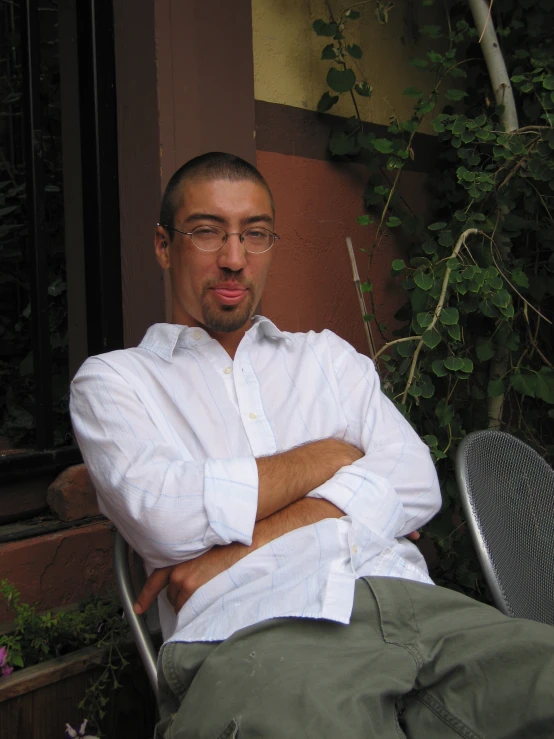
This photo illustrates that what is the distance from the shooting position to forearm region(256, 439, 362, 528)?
1.64 m

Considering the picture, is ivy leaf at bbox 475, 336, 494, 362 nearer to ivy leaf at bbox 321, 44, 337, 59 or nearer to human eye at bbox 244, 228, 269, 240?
ivy leaf at bbox 321, 44, 337, 59

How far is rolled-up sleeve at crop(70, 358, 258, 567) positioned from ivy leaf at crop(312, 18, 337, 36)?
1.78 m

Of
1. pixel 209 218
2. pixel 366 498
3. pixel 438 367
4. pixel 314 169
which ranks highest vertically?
pixel 314 169

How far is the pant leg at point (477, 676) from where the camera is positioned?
1324 millimetres

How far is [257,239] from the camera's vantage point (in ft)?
6.67

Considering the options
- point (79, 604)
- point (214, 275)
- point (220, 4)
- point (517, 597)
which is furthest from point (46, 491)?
point (220, 4)

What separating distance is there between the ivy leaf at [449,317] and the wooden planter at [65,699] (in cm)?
139

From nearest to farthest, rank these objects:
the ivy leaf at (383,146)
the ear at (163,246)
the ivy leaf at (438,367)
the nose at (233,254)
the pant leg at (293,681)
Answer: the pant leg at (293,681), the nose at (233,254), the ear at (163,246), the ivy leaf at (438,367), the ivy leaf at (383,146)

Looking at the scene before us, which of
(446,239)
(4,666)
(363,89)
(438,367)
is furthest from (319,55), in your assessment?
(4,666)

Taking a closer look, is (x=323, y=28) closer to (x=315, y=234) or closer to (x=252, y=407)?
(x=315, y=234)

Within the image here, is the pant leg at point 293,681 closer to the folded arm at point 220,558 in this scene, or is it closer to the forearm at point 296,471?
the folded arm at point 220,558

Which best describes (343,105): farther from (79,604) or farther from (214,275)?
(79,604)

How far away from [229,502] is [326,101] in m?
1.87

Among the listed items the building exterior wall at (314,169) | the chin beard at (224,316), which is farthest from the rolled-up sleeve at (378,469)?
the building exterior wall at (314,169)
